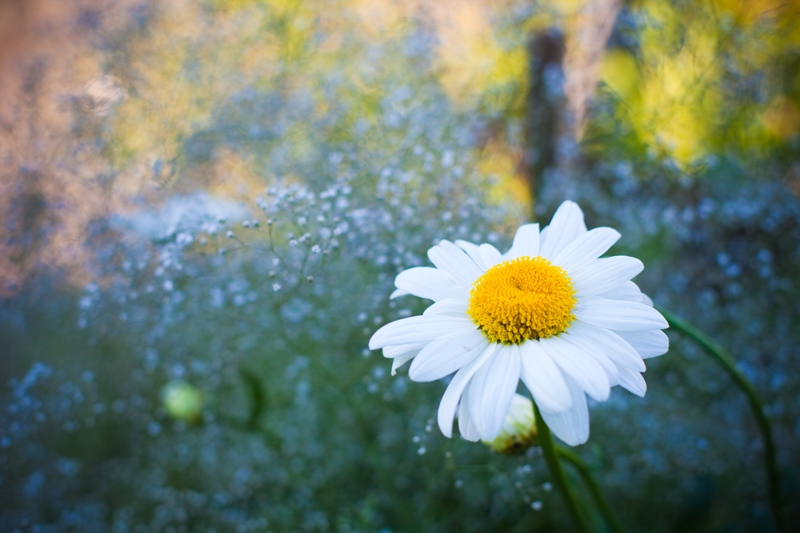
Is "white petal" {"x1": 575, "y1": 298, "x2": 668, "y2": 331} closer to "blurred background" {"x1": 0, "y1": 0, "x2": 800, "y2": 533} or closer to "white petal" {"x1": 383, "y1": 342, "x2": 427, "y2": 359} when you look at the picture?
"white petal" {"x1": 383, "y1": 342, "x2": 427, "y2": 359}

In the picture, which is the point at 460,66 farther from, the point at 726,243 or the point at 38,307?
the point at 38,307

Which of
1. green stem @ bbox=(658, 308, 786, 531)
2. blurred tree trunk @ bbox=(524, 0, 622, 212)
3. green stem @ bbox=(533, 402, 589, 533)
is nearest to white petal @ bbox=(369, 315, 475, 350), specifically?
green stem @ bbox=(533, 402, 589, 533)

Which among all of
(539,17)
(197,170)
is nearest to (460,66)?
(539,17)

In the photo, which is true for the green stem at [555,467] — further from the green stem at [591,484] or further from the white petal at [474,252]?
the white petal at [474,252]

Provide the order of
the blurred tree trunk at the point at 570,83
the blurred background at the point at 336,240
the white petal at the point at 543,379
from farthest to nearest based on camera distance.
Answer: the blurred tree trunk at the point at 570,83 < the blurred background at the point at 336,240 < the white petal at the point at 543,379

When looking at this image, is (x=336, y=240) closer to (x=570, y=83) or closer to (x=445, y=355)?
(x=445, y=355)

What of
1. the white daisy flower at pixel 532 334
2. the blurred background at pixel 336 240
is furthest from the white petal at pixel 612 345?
the blurred background at pixel 336 240
